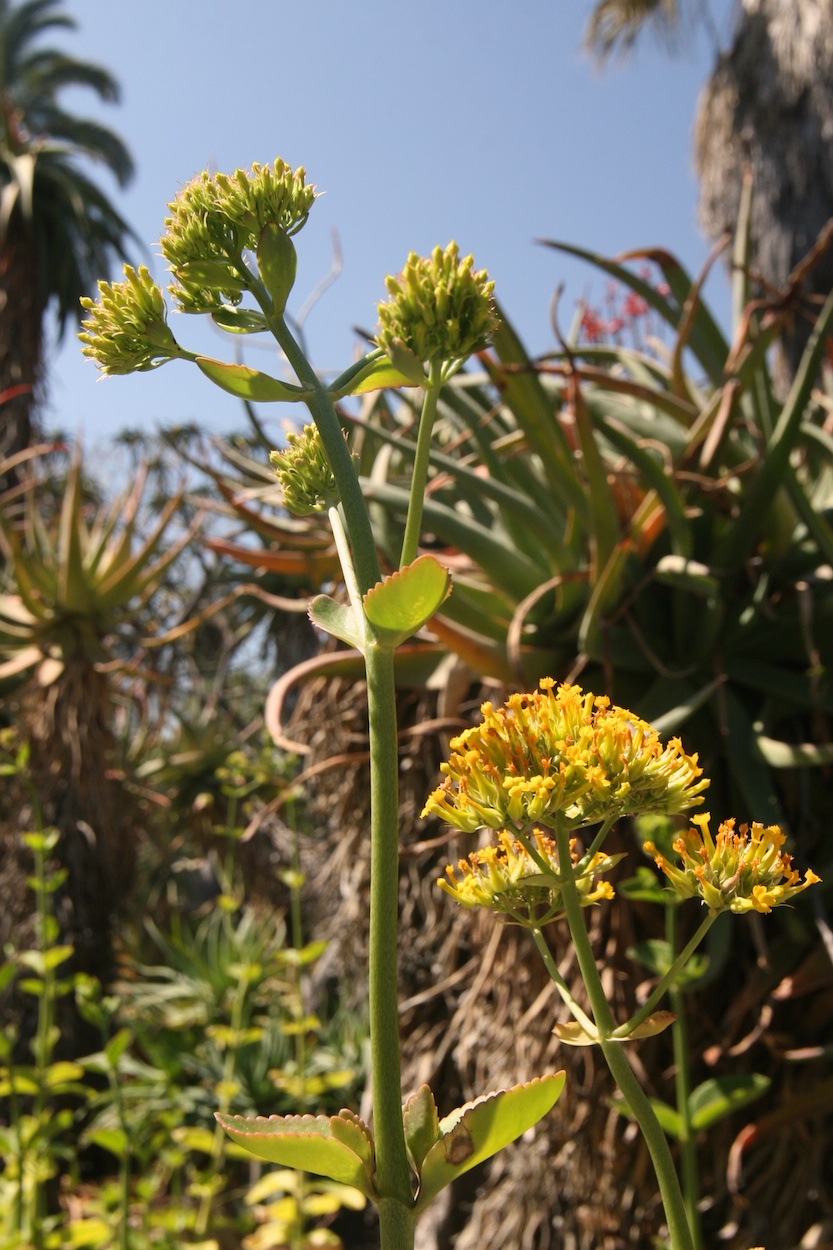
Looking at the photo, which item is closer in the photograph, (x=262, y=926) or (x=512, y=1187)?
(x=512, y=1187)

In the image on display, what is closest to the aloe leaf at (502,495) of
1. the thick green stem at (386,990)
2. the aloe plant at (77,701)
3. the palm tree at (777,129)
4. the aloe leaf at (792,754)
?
the aloe leaf at (792,754)

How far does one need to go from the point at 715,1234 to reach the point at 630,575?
2.84 feet

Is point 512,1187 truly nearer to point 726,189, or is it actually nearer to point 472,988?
point 472,988

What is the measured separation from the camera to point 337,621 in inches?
16.1

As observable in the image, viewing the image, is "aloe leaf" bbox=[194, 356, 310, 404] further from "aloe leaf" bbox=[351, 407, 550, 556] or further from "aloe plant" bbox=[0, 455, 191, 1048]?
"aloe plant" bbox=[0, 455, 191, 1048]

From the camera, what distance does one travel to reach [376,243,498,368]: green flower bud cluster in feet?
1.33

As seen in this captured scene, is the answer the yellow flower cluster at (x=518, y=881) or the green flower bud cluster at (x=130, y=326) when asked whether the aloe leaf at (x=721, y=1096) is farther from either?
the green flower bud cluster at (x=130, y=326)

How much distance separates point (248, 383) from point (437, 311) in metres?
0.08

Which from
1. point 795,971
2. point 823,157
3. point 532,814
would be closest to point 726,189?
point 823,157

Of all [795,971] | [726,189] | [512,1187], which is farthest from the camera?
[726,189]

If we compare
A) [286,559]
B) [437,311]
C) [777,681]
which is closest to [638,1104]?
[437,311]

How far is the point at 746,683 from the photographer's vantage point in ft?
4.42

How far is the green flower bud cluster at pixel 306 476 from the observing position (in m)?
0.45

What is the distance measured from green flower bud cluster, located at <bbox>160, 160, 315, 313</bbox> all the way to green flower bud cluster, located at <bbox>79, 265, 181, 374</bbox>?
→ 20mm
